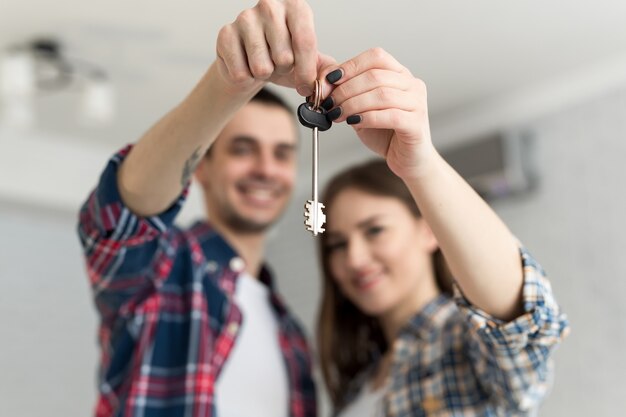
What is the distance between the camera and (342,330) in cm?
156

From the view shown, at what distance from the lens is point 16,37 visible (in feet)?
6.86

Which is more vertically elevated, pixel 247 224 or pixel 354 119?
pixel 247 224

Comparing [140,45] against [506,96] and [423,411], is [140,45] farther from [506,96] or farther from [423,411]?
[423,411]

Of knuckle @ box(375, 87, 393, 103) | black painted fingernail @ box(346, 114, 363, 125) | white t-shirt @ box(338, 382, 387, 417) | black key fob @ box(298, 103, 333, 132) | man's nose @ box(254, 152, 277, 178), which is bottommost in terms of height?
white t-shirt @ box(338, 382, 387, 417)

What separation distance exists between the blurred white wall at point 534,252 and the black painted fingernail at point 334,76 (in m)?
0.88

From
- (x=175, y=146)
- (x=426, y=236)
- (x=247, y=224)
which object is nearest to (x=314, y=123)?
(x=175, y=146)

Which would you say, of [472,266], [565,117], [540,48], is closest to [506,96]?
[565,117]

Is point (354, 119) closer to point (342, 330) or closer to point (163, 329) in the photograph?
point (163, 329)

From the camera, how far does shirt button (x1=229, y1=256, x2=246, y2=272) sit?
1.49 meters

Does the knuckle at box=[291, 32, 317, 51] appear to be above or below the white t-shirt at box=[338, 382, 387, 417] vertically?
above

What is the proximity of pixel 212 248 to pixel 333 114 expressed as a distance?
31.0 inches

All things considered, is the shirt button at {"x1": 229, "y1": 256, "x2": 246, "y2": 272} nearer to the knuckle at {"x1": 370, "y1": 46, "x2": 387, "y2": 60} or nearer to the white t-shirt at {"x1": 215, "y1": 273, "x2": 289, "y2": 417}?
the white t-shirt at {"x1": 215, "y1": 273, "x2": 289, "y2": 417}

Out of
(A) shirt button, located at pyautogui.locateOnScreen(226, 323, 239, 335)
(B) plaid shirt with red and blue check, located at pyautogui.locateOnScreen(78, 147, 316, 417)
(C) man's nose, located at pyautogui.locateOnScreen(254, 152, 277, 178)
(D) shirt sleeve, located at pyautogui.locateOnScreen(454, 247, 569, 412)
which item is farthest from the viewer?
(C) man's nose, located at pyautogui.locateOnScreen(254, 152, 277, 178)

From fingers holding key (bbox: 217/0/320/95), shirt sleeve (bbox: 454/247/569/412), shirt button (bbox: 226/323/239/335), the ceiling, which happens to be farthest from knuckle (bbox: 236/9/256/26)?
shirt button (bbox: 226/323/239/335)
